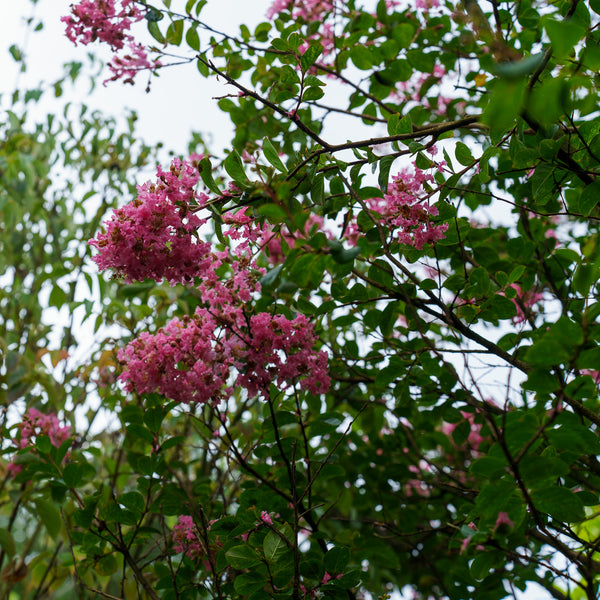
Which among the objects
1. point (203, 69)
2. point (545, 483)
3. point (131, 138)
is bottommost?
point (545, 483)

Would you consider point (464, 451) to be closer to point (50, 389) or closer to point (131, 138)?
point (50, 389)

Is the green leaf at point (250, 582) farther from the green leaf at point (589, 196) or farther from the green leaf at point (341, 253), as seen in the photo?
the green leaf at point (589, 196)

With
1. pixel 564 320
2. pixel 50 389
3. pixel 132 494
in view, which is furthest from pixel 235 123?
pixel 564 320

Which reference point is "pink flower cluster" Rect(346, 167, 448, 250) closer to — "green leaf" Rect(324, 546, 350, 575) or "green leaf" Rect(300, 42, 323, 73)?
"green leaf" Rect(300, 42, 323, 73)

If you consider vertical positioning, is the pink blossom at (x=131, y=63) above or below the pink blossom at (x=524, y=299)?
above

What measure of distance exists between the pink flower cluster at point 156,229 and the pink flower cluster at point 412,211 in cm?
43

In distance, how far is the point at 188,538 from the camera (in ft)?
4.54

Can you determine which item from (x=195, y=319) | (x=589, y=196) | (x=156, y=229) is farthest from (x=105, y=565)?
(x=589, y=196)

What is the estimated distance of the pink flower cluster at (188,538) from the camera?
1397 millimetres

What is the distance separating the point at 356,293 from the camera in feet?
4.27

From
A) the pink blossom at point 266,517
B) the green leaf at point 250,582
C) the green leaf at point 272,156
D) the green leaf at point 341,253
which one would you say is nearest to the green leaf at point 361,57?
the green leaf at point 272,156

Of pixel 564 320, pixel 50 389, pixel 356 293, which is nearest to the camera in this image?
pixel 564 320

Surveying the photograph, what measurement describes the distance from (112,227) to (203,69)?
93cm

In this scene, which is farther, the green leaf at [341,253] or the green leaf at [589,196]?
the green leaf at [589,196]
